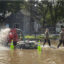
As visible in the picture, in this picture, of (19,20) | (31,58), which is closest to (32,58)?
(31,58)

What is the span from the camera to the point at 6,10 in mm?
59031

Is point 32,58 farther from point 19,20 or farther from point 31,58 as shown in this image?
point 19,20

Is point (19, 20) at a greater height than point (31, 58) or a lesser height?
greater

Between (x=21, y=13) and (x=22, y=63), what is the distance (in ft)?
148

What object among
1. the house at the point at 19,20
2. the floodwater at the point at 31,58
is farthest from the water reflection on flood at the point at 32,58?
the house at the point at 19,20

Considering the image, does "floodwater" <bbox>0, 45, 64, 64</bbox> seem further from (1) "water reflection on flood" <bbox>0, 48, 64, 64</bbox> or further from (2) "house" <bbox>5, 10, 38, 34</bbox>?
(2) "house" <bbox>5, 10, 38, 34</bbox>

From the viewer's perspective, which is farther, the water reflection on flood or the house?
the house

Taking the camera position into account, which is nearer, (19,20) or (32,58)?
(32,58)

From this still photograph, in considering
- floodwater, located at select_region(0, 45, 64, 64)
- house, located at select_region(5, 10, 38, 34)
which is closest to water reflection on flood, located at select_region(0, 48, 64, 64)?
floodwater, located at select_region(0, 45, 64, 64)

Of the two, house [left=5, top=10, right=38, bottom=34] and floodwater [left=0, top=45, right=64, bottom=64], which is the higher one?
house [left=5, top=10, right=38, bottom=34]

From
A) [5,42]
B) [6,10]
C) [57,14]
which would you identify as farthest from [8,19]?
[5,42]

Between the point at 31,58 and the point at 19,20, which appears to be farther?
the point at 19,20

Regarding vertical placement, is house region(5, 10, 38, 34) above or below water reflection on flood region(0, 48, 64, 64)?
above

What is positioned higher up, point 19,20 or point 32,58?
point 19,20
